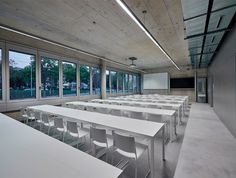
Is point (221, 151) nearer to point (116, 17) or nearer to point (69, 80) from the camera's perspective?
point (116, 17)

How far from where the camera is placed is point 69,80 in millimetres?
6961

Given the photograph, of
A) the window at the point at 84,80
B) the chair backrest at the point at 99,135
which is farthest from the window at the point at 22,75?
the chair backrest at the point at 99,135

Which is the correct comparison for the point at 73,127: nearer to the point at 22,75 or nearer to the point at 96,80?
the point at 22,75

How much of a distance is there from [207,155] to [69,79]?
6.58 m

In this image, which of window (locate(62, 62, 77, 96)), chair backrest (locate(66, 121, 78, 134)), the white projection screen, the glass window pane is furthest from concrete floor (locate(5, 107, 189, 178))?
the white projection screen

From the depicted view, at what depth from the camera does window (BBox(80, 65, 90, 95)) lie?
764 cm

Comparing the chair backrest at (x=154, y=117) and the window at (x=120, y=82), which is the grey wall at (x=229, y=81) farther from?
the window at (x=120, y=82)

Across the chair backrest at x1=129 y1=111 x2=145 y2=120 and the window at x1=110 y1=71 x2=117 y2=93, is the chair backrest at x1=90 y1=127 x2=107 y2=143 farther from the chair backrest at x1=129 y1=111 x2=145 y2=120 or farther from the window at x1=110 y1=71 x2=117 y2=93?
the window at x1=110 y1=71 x2=117 y2=93

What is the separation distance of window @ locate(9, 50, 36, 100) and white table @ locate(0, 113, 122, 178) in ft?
14.2

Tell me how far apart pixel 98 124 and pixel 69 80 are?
5.28 metres

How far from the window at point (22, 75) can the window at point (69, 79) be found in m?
1.49

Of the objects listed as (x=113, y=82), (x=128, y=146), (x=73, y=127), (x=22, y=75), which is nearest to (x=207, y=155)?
(x=128, y=146)

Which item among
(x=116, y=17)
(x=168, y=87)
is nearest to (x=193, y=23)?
(x=116, y=17)

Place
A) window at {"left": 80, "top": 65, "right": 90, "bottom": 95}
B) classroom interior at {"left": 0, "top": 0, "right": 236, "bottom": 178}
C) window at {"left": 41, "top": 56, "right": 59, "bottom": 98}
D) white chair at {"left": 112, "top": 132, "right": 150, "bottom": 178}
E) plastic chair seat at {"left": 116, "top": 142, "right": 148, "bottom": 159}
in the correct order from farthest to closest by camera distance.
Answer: window at {"left": 80, "top": 65, "right": 90, "bottom": 95}, window at {"left": 41, "top": 56, "right": 59, "bottom": 98}, plastic chair seat at {"left": 116, "top": 142, "right": 148, "bottom": 159}, white chair at {"left": 112, "top": 132, "right": 150, "bottom": 178}, classroom interior at {"left": 0, "top": 0, "right": 236, "bottom": 178}
